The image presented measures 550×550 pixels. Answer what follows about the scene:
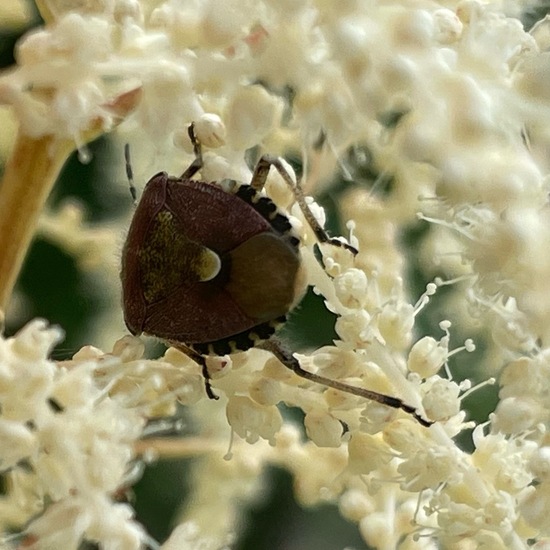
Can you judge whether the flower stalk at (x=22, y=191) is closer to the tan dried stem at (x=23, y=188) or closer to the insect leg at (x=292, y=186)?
the tan dried stem at (x=23, y=188)

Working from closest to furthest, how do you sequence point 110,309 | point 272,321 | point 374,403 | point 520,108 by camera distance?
point 520,108
point 374,403
point 272,321
point 110,309

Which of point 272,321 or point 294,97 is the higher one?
point 294,97

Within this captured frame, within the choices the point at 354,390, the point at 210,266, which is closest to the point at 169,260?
the point at 210,266

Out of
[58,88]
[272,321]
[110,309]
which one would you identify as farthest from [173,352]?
[110,309]

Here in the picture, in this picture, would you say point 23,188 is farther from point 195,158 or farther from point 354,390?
point 354,390

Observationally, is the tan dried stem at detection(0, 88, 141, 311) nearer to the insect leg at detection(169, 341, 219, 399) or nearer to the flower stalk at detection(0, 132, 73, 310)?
the flower stalk at detection(0, 132, 73, 310)

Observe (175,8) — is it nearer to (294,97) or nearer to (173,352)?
(294,97)

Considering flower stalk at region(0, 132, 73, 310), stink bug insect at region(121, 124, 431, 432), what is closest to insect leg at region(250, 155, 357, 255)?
stink bug insect at region(121, 124, 431, 432)

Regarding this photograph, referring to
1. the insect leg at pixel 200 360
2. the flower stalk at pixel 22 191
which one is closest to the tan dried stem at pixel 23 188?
the flower stalk at pixel 22 191
